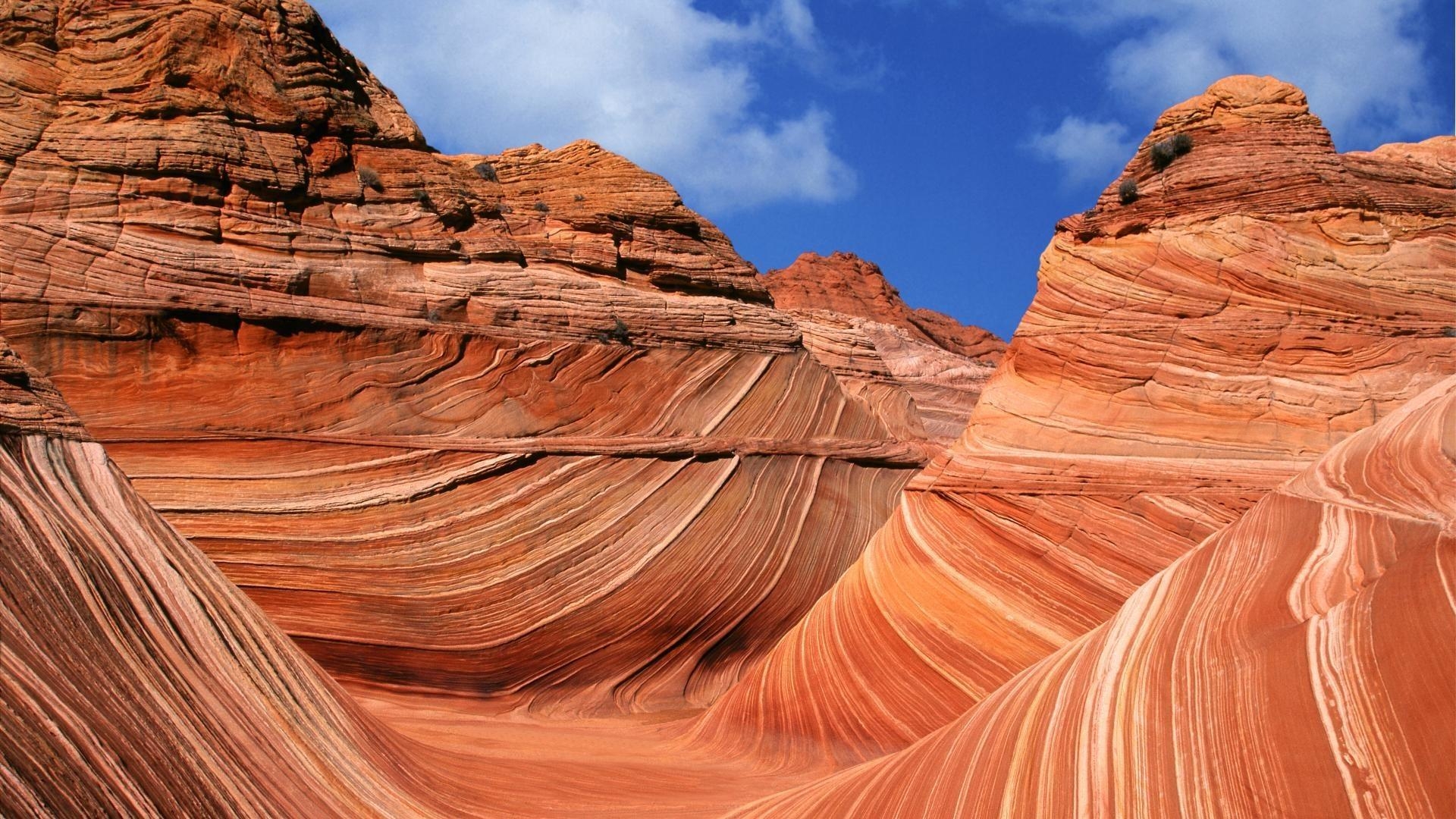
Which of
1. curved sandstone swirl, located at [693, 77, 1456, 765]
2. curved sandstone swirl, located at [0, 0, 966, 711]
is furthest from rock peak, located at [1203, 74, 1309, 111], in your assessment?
curved sandstone swirl, located at [0, 0, 966, 711]

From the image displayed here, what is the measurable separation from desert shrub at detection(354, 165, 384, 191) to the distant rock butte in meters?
0.07

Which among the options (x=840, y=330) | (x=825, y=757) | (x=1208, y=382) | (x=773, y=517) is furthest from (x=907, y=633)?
(x=840, y=330)

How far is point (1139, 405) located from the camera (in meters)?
7.93

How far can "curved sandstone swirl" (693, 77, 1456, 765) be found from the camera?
7.34 m

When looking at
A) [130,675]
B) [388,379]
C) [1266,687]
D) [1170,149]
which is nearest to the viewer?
[1266,687]

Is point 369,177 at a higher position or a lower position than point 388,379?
higher

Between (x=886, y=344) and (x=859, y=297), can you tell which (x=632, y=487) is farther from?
(x=859, y=297)

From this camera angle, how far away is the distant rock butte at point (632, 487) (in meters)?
3.75

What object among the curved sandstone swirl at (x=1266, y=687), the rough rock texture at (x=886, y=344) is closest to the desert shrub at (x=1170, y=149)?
the curved sandstone swirl at (x=1266, y=687)

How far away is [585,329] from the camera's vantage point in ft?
39.4

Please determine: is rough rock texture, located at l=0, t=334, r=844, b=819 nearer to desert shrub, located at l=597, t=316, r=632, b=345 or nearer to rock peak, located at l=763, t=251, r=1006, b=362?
desert shrub, located at l=597, t=316, r=632, b=345

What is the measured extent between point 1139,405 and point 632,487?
16.1 feet

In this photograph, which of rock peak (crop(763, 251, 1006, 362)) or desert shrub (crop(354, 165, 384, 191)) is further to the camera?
rock peak (crop(763, 251, 1006, 362))

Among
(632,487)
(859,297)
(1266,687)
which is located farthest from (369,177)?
(859,297)
